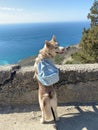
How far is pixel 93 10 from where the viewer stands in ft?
63.4

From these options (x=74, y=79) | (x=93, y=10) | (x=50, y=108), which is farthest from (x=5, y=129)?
(x=93, y=10)

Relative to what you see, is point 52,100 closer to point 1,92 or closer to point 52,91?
point 52,91

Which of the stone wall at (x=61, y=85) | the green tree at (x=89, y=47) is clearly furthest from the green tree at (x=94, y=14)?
the stone wall at (x=61, y=85)

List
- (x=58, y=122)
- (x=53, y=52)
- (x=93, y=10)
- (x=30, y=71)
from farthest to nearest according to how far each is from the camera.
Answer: (x=93, y=10), (x=30, y=71), (x=58, y=122), (x=53, y=52)

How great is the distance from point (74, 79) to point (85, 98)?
463 millimetres

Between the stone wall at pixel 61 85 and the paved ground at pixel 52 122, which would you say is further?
the stone wall at pixel 61 85

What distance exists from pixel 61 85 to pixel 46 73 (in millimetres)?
988

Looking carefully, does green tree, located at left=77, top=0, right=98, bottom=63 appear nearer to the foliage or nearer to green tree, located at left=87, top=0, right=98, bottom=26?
the foliage

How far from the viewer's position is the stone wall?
17.2 feet

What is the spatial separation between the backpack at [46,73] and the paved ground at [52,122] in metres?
0.78

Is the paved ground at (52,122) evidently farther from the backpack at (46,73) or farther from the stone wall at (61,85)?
the backpack at (46,73)

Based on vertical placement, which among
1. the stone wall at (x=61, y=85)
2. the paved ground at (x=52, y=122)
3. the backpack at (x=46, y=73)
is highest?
the backpack at (x=46, y=73)

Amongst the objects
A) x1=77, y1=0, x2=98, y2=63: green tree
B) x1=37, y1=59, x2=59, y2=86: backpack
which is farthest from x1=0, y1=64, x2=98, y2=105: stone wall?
x1=77, y1=0, x2=98, y2=63: green tree

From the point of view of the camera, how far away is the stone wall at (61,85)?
5234mm
